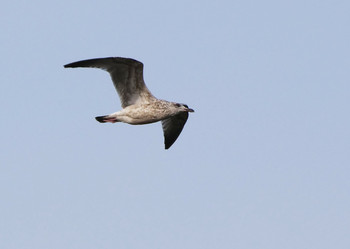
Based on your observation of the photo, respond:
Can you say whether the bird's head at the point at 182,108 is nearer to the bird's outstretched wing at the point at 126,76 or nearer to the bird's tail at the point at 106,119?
the bird's outstretched wing at the point at 126,76

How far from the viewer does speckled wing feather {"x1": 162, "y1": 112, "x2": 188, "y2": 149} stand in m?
28.2

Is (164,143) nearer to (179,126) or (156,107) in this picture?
(179,126)

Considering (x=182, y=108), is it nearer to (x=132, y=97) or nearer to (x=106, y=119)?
(x=132, y=97)

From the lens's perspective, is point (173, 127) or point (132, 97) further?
point (173, 127)

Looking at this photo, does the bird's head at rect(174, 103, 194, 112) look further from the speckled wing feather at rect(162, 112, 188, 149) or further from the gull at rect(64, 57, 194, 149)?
the speckled wing feather at rect(162, 112, 188, 149)

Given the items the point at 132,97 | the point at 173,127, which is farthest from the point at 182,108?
the point at 173,127

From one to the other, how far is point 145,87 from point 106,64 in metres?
1.51

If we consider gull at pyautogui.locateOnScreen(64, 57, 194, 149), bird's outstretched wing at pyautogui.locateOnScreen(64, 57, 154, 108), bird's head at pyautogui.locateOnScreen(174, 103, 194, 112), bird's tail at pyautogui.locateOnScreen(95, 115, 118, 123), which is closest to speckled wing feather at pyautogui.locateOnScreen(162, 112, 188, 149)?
bird's head at pyautogui.locateOnScreen(174, 103, 194, 112)

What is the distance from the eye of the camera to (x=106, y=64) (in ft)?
78.1

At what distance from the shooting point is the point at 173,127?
28.4m

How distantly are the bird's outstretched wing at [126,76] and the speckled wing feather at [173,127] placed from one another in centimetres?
358

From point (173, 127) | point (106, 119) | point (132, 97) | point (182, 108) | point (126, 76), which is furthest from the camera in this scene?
point (173, 127)

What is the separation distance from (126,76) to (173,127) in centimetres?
465

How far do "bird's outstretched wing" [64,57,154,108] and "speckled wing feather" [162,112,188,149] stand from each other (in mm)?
3579
